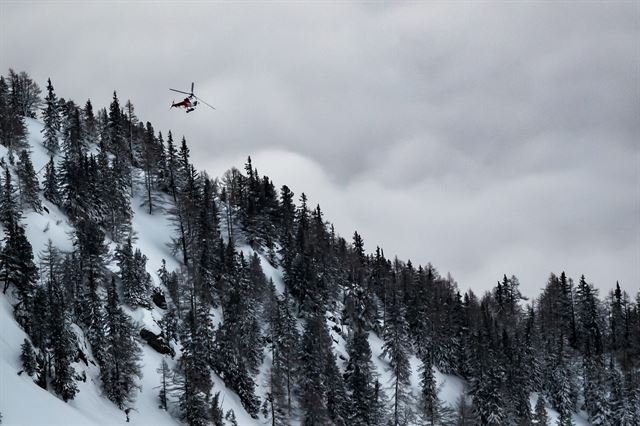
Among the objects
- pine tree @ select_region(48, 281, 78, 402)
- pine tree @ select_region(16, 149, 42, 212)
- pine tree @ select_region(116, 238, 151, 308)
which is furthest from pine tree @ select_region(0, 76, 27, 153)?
pine tree @ select_region(48, 281, 78, 402)

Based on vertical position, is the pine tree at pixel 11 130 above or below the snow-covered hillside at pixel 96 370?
above

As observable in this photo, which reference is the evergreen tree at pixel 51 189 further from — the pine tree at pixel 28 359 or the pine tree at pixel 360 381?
the pine tree at pixel 360 381

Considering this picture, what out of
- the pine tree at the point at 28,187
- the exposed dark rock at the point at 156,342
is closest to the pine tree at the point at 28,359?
the exposed dark rock at the point at 156,342

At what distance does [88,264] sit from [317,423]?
33.5 metres

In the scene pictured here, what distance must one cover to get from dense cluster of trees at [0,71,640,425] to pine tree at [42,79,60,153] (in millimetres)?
405

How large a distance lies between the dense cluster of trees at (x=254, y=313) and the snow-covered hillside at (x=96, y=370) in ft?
4.02

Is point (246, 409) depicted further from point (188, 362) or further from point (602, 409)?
point (602, 409)

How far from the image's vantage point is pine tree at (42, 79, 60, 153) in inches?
4473

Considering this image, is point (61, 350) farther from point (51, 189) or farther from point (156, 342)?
point (51, 189)

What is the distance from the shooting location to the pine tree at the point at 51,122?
11361cm

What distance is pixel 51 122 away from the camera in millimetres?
118000

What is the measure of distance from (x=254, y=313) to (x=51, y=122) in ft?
194

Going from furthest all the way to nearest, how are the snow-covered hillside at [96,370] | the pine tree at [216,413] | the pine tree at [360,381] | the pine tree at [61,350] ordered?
the pine tree at [360,381]
the pine tree at [216,413]
the pine tree at [61,350]
the snow-covered hillside at [96,370]

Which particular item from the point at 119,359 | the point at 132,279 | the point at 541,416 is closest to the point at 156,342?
the point at 132,279
